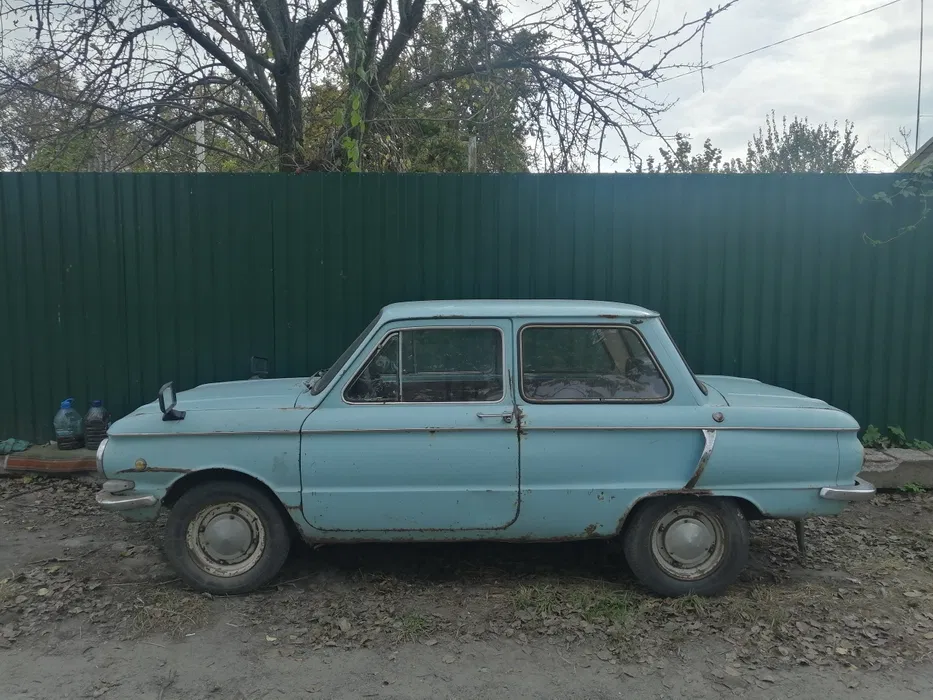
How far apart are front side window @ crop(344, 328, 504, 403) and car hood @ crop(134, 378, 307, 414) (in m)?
0.47

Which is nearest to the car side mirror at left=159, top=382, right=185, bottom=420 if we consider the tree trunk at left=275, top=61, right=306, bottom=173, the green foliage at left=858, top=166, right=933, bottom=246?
the tree trunk at left=275, top=61, right=306, bottom=173

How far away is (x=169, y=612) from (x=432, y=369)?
75.3 inches

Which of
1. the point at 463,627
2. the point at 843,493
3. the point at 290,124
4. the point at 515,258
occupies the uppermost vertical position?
the point at 290,124

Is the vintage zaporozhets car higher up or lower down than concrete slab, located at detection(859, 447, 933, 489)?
higher up

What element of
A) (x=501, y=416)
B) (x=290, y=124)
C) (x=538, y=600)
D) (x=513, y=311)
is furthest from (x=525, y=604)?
(x=290, y=124)

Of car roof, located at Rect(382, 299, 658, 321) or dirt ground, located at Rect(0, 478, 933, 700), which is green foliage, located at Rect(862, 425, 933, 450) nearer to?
dirt ground, located at Rect(0, 478, 933, 700)

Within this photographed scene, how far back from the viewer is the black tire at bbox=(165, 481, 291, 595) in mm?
4137

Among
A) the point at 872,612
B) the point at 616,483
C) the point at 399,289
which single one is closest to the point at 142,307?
the point at 399,289

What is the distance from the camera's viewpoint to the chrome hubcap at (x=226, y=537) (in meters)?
4.17

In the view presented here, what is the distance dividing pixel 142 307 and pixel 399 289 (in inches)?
87.2

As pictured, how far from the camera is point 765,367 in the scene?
6434 mm

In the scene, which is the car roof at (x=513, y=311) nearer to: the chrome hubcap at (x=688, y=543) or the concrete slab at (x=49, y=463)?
the chrome hubcap at (x=688, y=543)

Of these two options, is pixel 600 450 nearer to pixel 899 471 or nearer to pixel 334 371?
pixel 334 371

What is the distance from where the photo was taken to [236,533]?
4.18 meters
